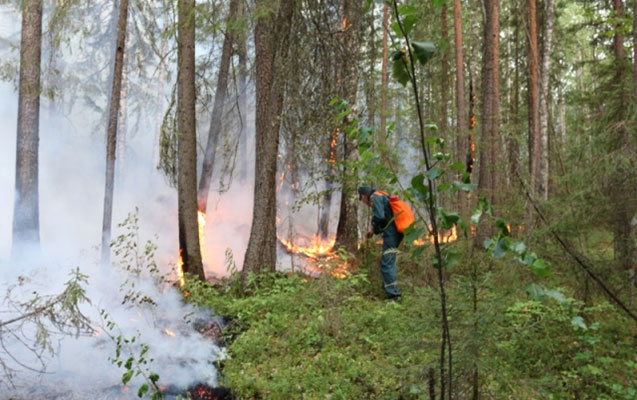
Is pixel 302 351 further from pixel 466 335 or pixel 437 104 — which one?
pixel 437 104

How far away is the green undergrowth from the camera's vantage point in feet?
9.66

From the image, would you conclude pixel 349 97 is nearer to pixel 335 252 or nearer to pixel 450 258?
pixel 335 252

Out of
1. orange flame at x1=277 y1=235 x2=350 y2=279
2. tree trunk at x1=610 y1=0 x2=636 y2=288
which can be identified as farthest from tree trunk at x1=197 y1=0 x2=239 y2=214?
tree trunk at x1=610 y1=0 x2=636 y2=288

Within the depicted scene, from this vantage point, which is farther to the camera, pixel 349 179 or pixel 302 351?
pixel 349 179

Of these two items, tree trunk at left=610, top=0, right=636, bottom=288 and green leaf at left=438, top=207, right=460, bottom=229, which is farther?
tree trunk at left=610, top=0, right=636, bottom=288

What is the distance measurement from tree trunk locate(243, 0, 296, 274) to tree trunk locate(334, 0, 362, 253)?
126cm

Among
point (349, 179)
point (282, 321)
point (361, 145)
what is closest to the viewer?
point (361, 145)

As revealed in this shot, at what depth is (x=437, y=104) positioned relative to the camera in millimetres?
17812

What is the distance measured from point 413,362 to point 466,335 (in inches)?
78.2

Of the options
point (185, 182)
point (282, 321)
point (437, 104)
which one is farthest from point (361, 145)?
point (437, 104)

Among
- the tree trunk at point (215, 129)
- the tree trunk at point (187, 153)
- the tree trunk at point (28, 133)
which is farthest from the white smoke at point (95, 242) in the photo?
the tree trunk at point (215, 129)

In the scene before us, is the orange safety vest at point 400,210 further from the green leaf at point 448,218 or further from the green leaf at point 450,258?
the green leaf at point 448,218

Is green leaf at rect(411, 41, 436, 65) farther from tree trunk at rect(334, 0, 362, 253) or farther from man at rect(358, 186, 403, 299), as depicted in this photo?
tree trunk at rect(334, 0, 362, 253)

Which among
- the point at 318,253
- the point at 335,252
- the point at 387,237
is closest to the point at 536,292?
the point at 387,237
